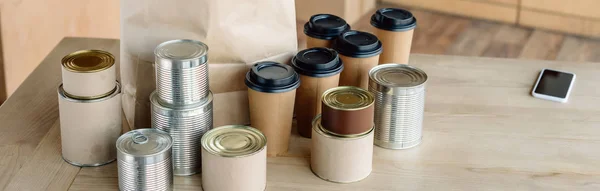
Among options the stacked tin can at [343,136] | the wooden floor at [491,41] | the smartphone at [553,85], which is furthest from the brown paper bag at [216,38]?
the wooden floor at [491,41]

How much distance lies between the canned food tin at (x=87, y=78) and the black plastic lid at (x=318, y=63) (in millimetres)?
237

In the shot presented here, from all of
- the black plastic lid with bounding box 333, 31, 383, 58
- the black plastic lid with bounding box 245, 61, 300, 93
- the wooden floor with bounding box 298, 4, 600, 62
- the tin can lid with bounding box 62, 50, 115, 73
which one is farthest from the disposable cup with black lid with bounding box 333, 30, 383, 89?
the wooden floor with bounding box 298, 4, 600, 62

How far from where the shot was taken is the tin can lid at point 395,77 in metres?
1.01

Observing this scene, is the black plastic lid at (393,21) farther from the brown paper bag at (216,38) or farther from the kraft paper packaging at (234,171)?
the kraft paper packaging at (234,171)

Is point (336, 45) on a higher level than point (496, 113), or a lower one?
higher

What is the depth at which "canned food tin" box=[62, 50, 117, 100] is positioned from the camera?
37.1 inches

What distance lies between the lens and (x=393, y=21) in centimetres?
114

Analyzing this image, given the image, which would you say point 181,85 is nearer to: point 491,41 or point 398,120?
point 398,120

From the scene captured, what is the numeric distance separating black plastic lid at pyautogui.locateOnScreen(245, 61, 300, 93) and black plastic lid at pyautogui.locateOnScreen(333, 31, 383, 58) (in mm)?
104

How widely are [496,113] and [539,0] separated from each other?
1867 millimetres

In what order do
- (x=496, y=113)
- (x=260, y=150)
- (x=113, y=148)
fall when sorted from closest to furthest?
(x=260, y=150) < (x=113, y=148) < (x=496, y=113)

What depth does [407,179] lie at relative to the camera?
3.21 ft

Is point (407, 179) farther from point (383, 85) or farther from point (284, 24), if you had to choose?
point (284, 24)

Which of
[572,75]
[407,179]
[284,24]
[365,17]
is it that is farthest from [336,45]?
[365,17]
